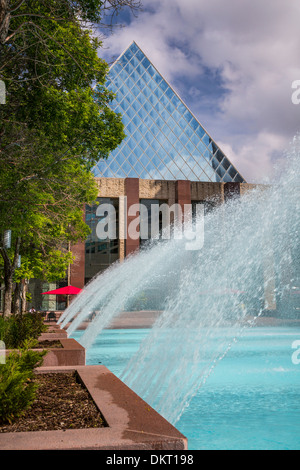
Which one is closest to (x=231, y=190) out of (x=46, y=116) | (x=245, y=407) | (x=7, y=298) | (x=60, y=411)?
(x=7, y=298)

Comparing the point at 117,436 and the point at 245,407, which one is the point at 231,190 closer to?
the point at 245,407

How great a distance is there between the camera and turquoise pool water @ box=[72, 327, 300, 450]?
5.61 m

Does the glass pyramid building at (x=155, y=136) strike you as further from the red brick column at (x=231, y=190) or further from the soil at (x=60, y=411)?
the soil at (x=60, y=411)

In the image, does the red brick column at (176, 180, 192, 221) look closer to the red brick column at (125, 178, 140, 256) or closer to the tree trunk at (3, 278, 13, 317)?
the red brick column at (125, 178, 140, 256)

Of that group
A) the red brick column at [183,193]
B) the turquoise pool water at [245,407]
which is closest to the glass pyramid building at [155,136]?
the red brick column at [183,193]

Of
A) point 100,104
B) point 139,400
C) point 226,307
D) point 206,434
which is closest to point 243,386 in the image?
point 226,307

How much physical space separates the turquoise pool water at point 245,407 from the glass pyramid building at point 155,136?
39870 millimetres

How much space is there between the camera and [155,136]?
54.7 meters

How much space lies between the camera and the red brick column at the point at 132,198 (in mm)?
43906

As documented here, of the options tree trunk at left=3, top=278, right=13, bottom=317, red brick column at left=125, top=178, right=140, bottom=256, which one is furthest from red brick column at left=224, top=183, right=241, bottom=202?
tree trunk at left=3, top=278, right=13, bottom=317

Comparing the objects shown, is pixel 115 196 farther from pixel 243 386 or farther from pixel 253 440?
pixel 253 440

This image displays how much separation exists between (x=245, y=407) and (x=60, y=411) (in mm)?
4049

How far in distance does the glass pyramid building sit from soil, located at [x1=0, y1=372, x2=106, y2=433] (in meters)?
44.9

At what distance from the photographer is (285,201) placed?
10.6m
